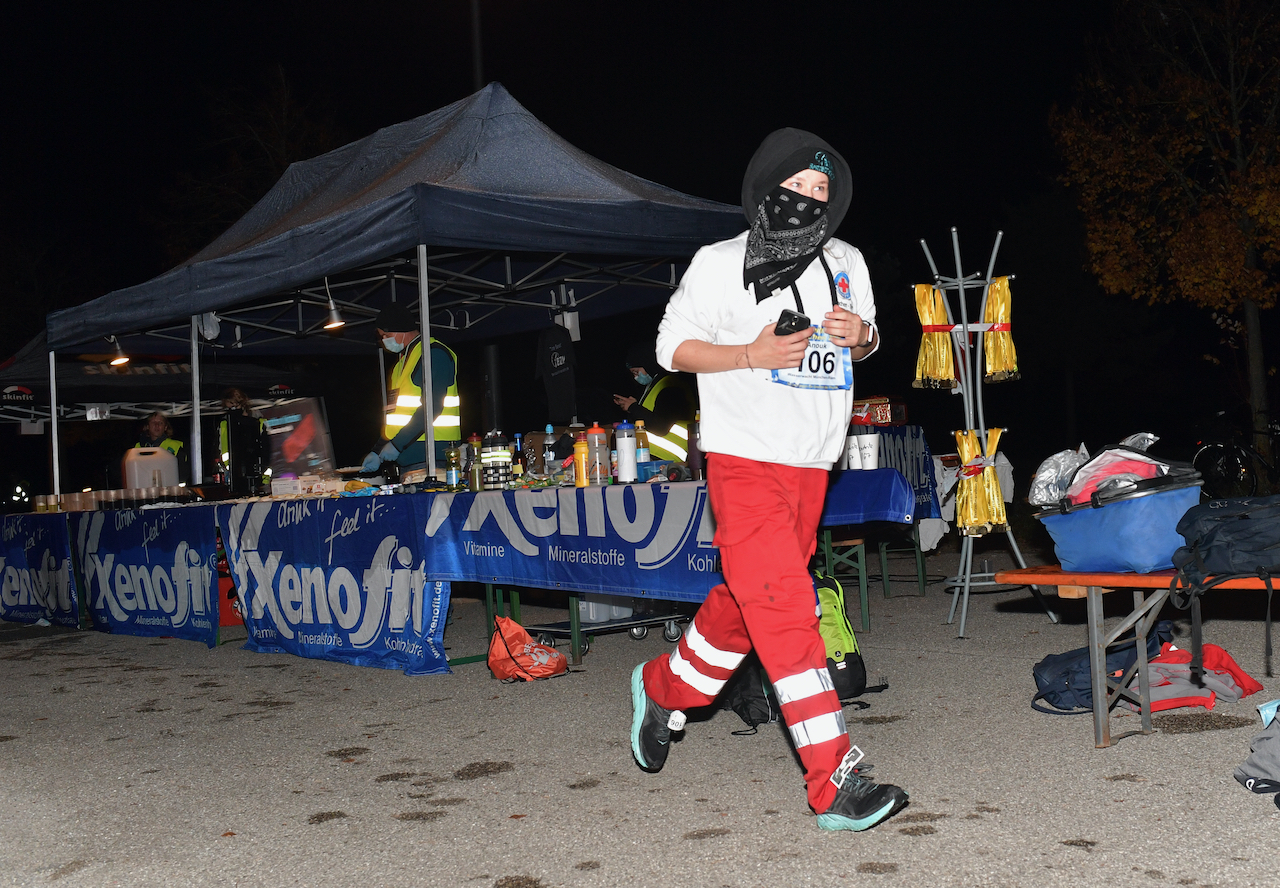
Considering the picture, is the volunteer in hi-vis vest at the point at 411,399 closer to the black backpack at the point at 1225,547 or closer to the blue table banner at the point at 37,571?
the blue table banner at the point at 37,571

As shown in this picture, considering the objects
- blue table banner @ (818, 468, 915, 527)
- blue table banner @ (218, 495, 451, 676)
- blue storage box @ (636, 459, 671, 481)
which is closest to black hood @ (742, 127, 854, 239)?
blue table banner @ (818, 468, 915, 527)

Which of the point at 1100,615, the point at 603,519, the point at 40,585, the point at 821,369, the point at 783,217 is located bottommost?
the point at 40,585

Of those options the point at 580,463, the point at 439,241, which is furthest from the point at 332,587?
the point at 439,241

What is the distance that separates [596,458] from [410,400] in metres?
1.83

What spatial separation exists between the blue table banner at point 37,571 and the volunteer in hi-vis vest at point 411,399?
11.7 feet

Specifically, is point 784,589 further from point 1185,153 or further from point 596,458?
point 1185,153

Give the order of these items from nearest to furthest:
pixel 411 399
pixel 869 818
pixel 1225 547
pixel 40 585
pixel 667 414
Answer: pixel 869 818, pixel 1225 547, pixel 411 399, pixel 667 414, pixel 40 585

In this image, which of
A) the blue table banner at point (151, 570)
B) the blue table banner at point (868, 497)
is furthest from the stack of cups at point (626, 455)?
the blue table banner at point (151, 570)

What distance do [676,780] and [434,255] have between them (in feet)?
17.6

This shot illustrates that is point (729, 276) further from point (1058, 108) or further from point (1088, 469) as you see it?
point (1058, 108)

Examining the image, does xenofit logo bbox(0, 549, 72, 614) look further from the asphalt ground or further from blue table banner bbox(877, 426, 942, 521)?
blue table banner bbox(877, 426, 942, 521)

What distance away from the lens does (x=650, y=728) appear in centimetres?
377

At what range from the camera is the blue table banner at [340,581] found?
6211mm

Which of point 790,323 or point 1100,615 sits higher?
point 790,323
